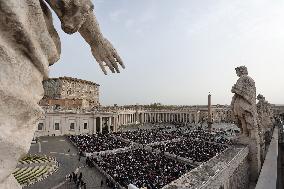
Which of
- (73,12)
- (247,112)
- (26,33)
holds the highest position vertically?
(73,12)

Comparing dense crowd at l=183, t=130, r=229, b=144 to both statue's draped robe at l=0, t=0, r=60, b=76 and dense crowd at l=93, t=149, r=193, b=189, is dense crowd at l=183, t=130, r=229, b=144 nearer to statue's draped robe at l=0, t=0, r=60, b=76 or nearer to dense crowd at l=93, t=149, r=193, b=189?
dense crowd at l=93, t=149, r=193, b=189

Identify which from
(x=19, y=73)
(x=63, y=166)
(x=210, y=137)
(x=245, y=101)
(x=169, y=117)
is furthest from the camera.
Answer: (x=169, y=117)

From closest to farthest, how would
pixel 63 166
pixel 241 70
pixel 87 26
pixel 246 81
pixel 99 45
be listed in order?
1. pixel 87 26
2. pixel 99 45
3. pixel 246 81
4. pixel 241 70
5. pixel 63 166

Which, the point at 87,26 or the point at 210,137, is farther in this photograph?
the point at 210,137

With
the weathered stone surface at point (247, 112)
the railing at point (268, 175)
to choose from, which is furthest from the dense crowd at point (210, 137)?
the railing at point (268, 175)

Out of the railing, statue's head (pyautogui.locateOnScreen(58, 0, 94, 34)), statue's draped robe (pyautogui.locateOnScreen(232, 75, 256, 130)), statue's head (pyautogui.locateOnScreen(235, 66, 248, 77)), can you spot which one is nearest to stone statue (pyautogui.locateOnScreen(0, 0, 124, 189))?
statue's head (pyautogui.locateOnScreen(58, 0, 94, 34))

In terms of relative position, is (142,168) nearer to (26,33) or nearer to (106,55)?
(106,55)

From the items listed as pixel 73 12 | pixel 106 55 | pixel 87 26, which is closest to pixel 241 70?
pixel 106 55
